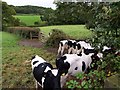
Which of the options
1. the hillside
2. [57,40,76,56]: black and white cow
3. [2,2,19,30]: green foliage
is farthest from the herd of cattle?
[2,2,19,30]: green foliage

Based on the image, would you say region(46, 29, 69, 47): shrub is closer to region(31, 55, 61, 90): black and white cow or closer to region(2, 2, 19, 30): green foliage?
region(31, 55, 61, 90): black and white cow

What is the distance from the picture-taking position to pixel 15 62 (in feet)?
28.3

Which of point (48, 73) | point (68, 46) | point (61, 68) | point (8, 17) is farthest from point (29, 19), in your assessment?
point (48, 73)

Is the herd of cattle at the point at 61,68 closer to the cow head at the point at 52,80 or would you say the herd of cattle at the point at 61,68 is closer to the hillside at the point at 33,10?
the cow head at the point at 52,80

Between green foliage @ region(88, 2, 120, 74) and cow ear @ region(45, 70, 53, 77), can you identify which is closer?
green foliage @ region(88, 2, 120, 74)

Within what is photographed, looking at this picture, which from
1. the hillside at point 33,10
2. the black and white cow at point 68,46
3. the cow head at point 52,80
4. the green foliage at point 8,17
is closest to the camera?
the cow head at point 52,80

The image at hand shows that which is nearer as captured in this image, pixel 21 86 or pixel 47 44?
pixel 21 86

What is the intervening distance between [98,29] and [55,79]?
3.61 ft

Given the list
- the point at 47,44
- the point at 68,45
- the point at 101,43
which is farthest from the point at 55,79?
the point at 47,44

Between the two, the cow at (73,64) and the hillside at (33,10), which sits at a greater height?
the hillside at (33,10)

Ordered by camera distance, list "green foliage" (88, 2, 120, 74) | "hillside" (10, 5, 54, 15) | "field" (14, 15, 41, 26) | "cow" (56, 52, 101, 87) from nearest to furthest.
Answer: "green foliage" (88, 2, 120, 74) < "cow" (56, 52, 101, 87) < "hillside" (10, 5, 54, 15) < "field" (14, 15, 41, 26)

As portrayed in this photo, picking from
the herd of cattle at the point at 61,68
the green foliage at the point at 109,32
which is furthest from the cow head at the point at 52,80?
the green foliage at the point at 109,32

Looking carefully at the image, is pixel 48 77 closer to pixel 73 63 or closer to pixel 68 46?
pixel 73 63

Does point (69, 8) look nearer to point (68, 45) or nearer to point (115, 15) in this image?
point (68, 45)
